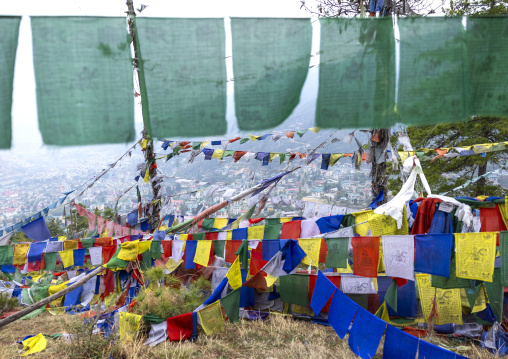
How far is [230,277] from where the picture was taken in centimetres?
580

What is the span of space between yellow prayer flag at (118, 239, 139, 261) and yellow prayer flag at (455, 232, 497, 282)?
5781 mm

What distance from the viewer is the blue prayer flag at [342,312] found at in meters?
4.60

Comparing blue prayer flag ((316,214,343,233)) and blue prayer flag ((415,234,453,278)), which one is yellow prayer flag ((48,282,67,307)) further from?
blue prayer flag ((415,234,453,278))

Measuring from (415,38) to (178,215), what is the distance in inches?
434

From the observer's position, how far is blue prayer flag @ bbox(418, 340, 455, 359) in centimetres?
354

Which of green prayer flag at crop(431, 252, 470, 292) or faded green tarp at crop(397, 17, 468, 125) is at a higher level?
faded green tarp at crop(397, 17, 468, 125)

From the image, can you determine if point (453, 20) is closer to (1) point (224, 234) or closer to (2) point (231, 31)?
(2) point (231, 31)

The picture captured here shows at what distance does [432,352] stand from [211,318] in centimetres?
319

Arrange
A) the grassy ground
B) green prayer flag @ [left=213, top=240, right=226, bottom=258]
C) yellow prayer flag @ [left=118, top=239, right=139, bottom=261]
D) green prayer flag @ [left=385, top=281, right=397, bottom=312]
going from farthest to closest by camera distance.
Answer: yellow prayer flag @ [left=118, top=239, right=139, bottom=261]
green prayer flag @ [left=213, top=240, right=226, bottom=258]
green prayer flag @ [left=385, top=281, right=397, bottom=312]
the grassy ground

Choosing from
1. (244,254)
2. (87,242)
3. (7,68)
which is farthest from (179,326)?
(87,242)

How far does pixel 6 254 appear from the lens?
9.50 m

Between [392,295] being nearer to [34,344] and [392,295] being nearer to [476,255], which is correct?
[476,255]

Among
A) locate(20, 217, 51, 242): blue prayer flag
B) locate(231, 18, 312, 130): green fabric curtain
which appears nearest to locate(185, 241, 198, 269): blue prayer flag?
locate(231, 18, 312, 130): green fabric curtain

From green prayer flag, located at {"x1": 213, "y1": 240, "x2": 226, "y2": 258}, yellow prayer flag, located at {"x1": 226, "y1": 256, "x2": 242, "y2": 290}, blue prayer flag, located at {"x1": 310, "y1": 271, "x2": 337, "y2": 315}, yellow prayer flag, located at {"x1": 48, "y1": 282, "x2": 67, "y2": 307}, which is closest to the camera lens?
blue prayer flag, located at {"x1": 310, "y1": 271, "x2": 337, "y2": 315}
